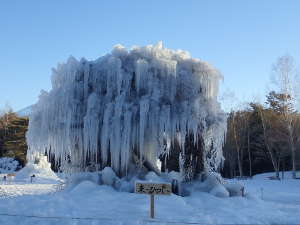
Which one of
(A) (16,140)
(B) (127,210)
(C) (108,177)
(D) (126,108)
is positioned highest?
(D) (126,108)

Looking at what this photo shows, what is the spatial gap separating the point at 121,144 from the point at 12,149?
3410 centimetres

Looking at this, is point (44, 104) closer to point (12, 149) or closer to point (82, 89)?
point (82, 89)

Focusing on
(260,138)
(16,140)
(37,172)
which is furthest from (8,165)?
(260,138)

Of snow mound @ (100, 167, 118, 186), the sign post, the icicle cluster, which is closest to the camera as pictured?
the sign post

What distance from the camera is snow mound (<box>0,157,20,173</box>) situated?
42281 millimetres

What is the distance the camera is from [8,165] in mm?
42625

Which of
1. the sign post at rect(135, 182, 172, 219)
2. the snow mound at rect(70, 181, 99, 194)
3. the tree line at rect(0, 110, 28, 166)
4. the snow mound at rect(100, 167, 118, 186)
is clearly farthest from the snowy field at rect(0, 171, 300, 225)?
the tree line at rect(0, 110, 28, 166)

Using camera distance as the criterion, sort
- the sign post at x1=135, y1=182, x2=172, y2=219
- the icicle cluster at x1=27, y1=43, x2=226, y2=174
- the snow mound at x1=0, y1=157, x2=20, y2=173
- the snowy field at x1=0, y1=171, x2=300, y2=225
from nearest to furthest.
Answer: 1. the snowy field at x1=0, y1=171, x2=300, y2=225
2. the sign post at x1=135, y1=182, x2=172, y2=219
3. the icicle cluster at x1=27, y1=43, x2=226, y2=174
4. the snow mound at x1=0, y1=157, x2=20, y2=173

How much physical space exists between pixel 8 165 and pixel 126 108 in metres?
34.6

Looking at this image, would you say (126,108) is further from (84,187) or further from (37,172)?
(37,172)

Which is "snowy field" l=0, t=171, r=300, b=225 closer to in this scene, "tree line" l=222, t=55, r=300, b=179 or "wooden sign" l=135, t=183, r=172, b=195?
"wooden sign" l=135, t=183, r=172, b=195

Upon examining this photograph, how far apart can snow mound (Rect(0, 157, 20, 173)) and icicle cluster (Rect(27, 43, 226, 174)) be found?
103ft

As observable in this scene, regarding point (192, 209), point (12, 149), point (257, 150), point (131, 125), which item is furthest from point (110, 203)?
point (12, 149)

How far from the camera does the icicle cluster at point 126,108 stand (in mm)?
12375
